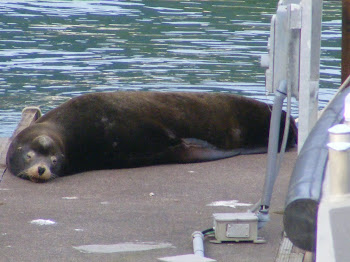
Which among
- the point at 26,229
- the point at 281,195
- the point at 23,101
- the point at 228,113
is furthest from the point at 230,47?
the point at 26,229

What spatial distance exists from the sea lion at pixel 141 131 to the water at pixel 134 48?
8.54 feet

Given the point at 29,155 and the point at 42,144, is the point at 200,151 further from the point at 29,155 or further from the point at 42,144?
the point at 29,155

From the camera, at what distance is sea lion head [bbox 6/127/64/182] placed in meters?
6.24

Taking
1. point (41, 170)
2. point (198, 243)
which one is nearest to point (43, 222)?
point (198, 243)

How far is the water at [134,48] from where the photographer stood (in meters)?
11.9

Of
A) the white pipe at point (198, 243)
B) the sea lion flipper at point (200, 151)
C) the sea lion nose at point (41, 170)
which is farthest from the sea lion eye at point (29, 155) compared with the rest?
the white pipe at point (198, 243)

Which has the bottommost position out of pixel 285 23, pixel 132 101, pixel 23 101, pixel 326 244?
pixel 23 101

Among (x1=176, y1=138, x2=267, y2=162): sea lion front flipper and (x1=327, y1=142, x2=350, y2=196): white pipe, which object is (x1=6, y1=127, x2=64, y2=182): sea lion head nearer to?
(x1=176, y1=138, x2=267, y2=162): sea lion front flipper

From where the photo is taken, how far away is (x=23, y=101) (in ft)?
36.9

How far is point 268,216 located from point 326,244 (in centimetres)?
221

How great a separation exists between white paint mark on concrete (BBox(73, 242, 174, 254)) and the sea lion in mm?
2032

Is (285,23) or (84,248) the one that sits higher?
(285,23)

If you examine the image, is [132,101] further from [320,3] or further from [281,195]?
[320,3]

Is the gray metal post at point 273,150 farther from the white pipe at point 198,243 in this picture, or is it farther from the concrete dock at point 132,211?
the white pipe at point 198,243
